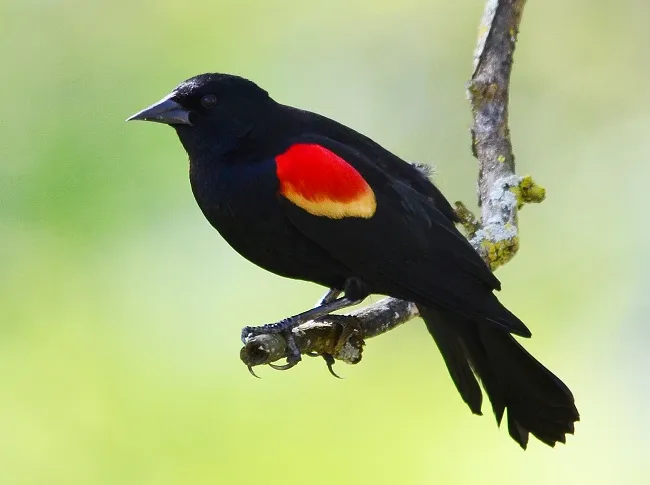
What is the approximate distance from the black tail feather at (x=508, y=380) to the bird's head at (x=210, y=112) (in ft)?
2.92

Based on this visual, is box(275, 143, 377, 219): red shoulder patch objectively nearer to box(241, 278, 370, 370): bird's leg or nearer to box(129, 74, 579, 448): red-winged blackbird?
box(129, 74, 579, 448): red-winged blackbird

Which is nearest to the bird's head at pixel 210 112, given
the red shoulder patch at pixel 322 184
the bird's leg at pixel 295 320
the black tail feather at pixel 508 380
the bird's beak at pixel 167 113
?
the bird's beak at pixel 167 113

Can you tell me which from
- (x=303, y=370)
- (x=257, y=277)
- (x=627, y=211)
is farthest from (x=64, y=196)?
(x=627, y=211)

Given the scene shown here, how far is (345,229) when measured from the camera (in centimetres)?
328

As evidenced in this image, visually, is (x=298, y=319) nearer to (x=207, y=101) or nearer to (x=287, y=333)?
(x=287, y=333)

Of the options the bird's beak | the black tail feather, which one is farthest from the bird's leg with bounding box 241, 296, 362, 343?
the bird's beak

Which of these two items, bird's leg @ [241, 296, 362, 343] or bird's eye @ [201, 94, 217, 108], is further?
bird's eye @ [201, 94, 217, 108]

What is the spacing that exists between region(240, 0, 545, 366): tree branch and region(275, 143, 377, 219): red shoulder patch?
382mm

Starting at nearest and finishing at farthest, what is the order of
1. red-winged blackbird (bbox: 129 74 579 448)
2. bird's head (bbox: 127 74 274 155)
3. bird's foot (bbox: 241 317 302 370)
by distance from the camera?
bird's foot (bbox: 241 317 302 370)
red-winged blackbird (bbox: 129 74 579 448)
bird's head (bbox: 127 74 274 155)

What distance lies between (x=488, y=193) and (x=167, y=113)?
1201 mm

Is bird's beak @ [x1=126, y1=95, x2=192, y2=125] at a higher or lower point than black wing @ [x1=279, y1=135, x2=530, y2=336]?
higher

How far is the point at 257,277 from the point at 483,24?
2073 millimetres

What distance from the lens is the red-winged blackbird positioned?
10.6ft

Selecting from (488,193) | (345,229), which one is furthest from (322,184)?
(488,193)
